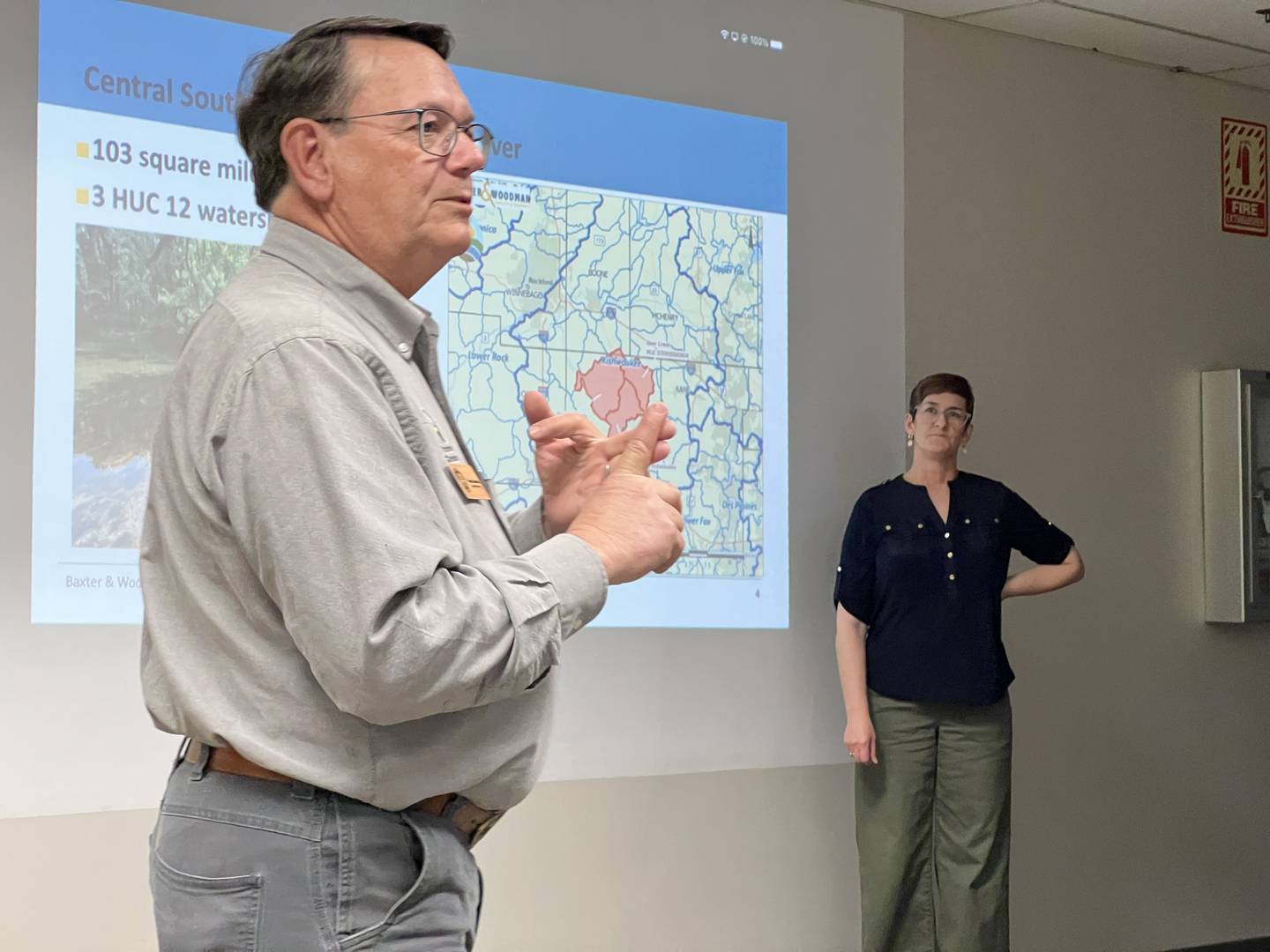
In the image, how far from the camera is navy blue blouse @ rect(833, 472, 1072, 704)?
402 cm

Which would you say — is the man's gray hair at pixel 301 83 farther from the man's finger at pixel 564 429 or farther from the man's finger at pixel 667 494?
the man's finger at pixel 667 494

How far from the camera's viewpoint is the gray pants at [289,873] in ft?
4.00

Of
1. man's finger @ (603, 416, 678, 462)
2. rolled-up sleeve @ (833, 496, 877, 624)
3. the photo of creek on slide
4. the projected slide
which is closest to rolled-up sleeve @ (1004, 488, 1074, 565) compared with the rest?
rolled-up sleeve @ (833, 496, 877, 624)

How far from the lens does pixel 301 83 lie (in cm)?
139

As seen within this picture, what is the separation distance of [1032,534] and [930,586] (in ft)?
1.30

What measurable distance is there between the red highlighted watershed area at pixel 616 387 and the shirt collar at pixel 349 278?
263cm

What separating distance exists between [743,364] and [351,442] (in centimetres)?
316

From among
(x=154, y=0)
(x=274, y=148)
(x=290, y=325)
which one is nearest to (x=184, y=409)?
(x=290, y=325)

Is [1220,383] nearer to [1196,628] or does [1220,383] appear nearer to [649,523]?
[1196,628]

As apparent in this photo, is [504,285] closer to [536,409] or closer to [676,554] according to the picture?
[536,409]

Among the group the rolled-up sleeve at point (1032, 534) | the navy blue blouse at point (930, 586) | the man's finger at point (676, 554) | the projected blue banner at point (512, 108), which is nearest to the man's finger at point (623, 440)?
the man's finger at point (676, 554)

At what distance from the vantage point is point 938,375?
414 cm

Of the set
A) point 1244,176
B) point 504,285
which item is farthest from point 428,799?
point 1244,176

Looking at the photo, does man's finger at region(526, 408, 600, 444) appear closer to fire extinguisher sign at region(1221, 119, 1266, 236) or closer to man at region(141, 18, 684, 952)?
man at region(141, 18, 684, 952)
